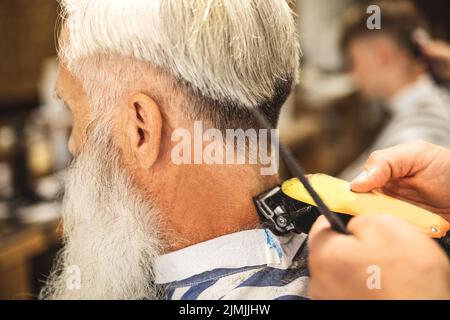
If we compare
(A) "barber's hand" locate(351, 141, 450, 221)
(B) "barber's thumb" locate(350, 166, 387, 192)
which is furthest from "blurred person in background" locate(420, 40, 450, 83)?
(B) "barber's thumb" locate(350, 166, 387, 192)

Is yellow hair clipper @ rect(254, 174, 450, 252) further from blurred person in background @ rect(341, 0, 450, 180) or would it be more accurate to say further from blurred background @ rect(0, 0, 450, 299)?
blurred person in background @ rect(341, 0, 450, 180)

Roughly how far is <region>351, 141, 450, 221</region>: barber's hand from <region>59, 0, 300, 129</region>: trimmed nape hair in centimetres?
24

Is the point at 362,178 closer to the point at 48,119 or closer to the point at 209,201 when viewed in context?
the point at 209,201

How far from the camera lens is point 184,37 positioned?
2.74 feet

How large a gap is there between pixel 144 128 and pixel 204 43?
6.8 inches

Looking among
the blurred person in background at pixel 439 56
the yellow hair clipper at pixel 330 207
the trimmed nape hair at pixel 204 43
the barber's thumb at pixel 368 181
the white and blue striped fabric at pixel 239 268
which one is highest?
the blurred person in background at pixel 439 56

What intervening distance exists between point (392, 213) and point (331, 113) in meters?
4.61

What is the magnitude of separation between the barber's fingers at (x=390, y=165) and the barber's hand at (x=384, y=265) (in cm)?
21

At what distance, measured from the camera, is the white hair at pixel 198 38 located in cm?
83

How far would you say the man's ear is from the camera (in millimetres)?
875

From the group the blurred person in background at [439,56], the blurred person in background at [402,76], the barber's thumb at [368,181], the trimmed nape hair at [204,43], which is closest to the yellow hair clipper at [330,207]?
the barber's thumb at [368,181]

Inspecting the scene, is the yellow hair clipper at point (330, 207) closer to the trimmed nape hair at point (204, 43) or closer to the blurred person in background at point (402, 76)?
the trimmed nape hair at point (204, 43)

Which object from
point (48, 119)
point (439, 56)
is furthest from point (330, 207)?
point (48, 119)

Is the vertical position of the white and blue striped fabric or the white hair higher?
the white hair
